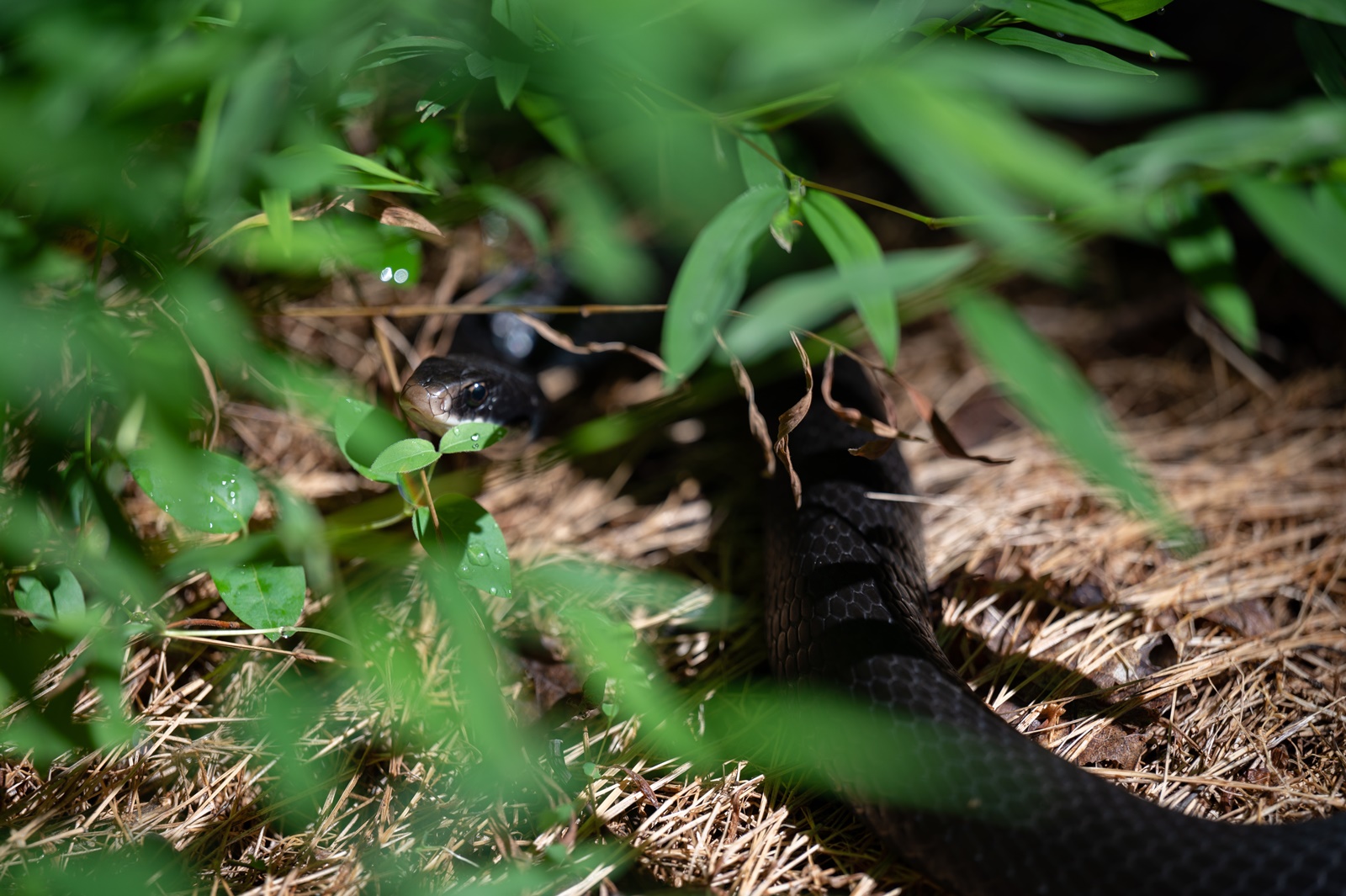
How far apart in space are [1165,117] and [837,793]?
324cm

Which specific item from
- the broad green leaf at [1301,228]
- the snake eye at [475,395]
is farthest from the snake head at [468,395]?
the broad green leaf at [1301,228]

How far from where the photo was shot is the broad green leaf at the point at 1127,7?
5.39 feet

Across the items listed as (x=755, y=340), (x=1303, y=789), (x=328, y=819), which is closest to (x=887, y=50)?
(x=755, y=340)

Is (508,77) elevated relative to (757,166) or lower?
elevated

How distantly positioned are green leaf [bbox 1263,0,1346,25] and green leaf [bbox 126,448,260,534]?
2.36 metres

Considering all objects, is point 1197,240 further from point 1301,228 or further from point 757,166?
point 757,166

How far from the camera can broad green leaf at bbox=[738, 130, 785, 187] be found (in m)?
1.86

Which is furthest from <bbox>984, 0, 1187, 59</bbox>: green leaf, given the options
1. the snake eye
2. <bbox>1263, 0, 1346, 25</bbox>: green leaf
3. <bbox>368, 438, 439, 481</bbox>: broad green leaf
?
the snake eye

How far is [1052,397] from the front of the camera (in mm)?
1311

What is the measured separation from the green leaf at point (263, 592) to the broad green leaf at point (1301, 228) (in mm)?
2118

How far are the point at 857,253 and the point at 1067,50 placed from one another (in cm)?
60

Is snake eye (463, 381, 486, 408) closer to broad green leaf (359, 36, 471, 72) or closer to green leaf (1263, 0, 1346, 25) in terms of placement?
broad green leaf (359, 36, 471, 72)

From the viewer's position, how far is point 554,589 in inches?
90.5

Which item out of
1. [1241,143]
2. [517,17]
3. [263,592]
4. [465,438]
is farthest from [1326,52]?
[263,592]
